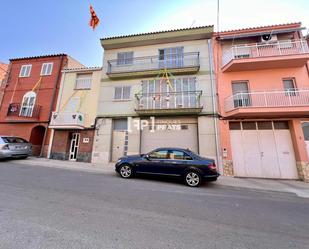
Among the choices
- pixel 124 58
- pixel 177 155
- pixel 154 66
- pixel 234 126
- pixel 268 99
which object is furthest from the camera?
pixel 124 58

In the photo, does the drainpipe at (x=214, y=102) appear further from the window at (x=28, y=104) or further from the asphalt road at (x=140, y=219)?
the window at (x=28, y=104)

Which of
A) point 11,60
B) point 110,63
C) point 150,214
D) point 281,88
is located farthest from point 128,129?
point 11,60

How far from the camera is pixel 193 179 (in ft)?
20.3

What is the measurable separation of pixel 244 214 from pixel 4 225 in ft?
17.1

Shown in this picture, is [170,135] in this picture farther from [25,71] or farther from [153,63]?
[25,71]

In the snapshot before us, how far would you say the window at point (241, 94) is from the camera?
977 cm

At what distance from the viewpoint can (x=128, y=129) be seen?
36.4 feet

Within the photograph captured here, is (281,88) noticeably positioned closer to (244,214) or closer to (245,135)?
(245,135)

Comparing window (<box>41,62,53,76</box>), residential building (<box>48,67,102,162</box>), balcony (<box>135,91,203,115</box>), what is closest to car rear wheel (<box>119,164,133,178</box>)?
balcony (<box>135,91,203,115</box>)

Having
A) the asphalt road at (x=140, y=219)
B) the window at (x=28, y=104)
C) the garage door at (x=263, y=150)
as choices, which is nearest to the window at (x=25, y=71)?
the window at (x=28, y=104)

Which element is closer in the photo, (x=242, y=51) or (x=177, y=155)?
(x=177, y=155)

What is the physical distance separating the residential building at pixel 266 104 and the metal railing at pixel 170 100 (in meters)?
1.78

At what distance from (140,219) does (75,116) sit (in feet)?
34.0

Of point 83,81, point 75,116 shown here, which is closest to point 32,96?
point 83,81
